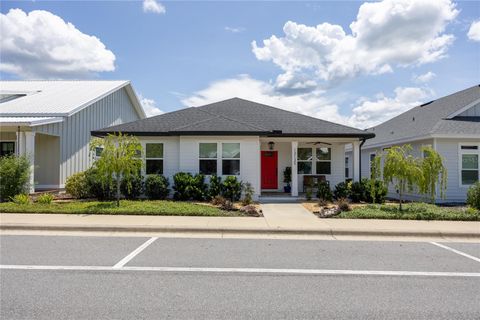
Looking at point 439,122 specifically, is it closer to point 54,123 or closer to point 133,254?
point 133,254

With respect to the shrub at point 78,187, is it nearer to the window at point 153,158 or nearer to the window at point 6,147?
the window at point 153,158

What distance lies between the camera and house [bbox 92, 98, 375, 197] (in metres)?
14.6

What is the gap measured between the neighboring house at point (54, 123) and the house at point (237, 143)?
3.12 m

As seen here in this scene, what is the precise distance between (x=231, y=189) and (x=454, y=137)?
1007cm

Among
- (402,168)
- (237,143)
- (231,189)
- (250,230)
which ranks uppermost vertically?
(237,143)

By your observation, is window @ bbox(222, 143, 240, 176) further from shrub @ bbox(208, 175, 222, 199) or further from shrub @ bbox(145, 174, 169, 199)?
shrub @ bbox(145, 174, 169, 199)

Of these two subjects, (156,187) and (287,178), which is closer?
(156,187)

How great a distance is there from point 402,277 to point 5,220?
32.5ft

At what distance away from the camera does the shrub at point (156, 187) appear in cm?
1406

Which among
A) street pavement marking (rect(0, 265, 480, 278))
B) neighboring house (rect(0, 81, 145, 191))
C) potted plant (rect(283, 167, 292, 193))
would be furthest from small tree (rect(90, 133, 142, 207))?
potted plant (rect(283, 167, 292, 193))

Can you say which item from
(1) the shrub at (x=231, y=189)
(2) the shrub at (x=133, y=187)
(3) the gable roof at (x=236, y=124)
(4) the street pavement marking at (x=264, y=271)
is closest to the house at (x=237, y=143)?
(3) the gable roof at (x=236, y=124)

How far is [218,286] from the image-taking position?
195 inches

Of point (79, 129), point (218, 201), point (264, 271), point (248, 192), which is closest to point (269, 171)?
point (248, 192)

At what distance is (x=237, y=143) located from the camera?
14719mm
